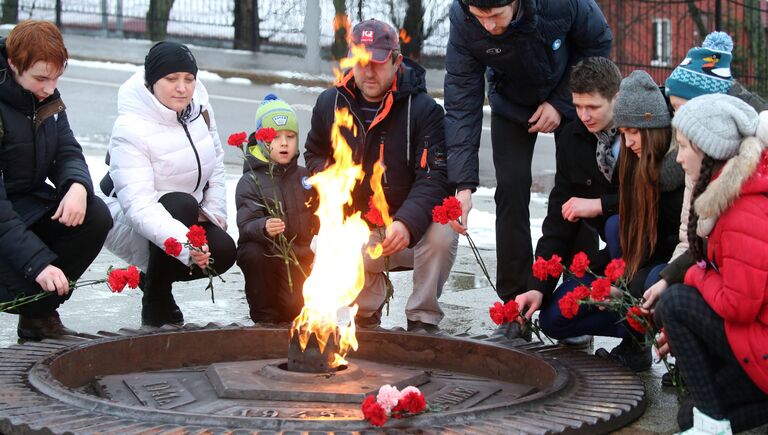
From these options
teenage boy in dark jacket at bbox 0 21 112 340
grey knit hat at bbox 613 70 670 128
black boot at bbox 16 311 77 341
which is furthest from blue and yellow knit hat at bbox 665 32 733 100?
black boot at bbox 16 311 77 341

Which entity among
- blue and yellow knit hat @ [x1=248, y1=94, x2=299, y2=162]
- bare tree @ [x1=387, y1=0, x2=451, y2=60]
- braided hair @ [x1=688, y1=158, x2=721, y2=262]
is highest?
bare tree @ [x1=387, y1=0, x2=451, y2=60]

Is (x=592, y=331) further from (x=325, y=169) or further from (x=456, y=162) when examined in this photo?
(x=325, y=169)

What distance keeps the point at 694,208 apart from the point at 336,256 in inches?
61.0

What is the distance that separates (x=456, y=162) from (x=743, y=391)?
193 cm

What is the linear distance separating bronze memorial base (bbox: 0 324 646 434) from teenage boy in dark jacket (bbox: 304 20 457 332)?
0.72 meters

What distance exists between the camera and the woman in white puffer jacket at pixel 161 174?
206 inches

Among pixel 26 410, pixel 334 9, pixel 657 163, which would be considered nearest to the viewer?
pixel 26 410

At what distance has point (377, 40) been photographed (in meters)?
5.16

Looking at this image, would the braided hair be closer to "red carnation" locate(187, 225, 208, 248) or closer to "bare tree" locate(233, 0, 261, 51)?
"red carnation" locate(187, 225, 208, 248)

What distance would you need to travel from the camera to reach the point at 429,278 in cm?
530

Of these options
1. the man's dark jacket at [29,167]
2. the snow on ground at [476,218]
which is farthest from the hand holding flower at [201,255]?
the snow on ground at [476,218]

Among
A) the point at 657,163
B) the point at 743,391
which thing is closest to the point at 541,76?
the point at 657,163

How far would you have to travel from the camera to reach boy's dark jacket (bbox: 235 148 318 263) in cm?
539

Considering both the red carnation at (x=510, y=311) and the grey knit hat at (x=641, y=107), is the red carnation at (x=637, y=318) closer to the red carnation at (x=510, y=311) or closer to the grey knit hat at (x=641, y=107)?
the red carnation at (x=510, y=311)
